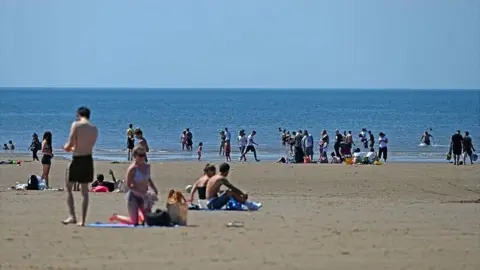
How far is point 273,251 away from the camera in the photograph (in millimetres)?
10461

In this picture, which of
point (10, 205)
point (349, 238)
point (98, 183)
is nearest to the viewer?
point (349, 238)

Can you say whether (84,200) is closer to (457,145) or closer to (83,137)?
(83,137)

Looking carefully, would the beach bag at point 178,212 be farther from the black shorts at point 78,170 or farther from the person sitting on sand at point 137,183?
the black shorts at point 78,170

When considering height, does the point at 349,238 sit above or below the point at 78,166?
below

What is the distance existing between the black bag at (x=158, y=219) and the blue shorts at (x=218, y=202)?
2.23 metres

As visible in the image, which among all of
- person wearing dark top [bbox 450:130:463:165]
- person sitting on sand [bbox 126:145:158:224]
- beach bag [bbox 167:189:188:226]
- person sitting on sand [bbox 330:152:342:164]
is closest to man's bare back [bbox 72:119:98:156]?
person sitting on sand [bbox 126:145:158:224]

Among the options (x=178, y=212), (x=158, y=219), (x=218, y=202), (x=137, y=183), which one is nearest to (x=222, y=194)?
(x=218, y=202)

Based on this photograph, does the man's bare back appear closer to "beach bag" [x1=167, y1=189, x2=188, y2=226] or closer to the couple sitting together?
"beach bag" [x1=167, y1=189, x2=188, y2=226]

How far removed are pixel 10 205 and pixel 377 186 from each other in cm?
1144

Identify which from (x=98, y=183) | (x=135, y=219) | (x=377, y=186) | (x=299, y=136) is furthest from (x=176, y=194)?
(x=299, y=136)

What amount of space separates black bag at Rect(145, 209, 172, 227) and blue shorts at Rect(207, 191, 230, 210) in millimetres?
2228

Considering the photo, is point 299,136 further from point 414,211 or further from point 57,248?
point 57,248

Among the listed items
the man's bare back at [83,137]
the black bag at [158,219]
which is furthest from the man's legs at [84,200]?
the black bag at [158,219]

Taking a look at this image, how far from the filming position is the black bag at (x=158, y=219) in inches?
472
